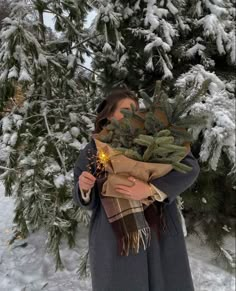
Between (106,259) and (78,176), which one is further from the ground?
(78,176)

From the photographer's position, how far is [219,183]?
3.19 metres

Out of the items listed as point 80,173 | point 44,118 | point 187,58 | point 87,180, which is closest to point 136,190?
point 87,180

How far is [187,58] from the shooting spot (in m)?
2.72

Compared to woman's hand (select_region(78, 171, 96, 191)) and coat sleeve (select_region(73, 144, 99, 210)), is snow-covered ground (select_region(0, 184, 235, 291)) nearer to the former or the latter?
coat sleeve (select_region(73, 144, 99, 210))

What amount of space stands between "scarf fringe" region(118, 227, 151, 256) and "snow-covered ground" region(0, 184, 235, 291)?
4.45ft

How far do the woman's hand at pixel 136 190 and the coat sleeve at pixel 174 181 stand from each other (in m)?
0.06

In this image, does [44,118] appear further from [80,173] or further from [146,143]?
Result: [146,143]

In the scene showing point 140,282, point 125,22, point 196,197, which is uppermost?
point 125,22

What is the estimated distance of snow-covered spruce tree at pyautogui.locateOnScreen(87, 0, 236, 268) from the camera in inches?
92.8

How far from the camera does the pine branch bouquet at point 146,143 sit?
4.52 ft

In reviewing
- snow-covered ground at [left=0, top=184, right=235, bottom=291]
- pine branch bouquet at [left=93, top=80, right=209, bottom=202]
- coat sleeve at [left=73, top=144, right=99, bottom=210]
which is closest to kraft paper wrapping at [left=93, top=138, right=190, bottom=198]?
pine branch bouquet at [left=93, top=80, right=209, bottom=202]

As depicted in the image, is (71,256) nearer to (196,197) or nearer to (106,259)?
(196,197)

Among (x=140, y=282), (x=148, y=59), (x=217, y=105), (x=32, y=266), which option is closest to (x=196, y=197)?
(x=217, y=105)

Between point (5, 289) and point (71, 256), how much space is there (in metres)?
0.61
